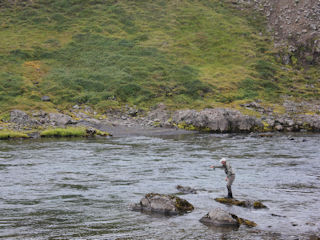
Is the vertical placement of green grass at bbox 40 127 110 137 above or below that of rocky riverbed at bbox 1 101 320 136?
below

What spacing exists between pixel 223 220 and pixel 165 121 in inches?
1876

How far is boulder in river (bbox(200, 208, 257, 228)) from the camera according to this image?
17.6 metres

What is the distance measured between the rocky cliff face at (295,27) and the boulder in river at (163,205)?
83.7 meters

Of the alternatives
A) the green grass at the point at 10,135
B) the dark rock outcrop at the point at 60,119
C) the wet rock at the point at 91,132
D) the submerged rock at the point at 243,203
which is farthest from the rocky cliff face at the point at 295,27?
the submerged rock at the point at 243,203

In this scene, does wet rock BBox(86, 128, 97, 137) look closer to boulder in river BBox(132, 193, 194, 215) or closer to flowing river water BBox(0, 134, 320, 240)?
flowing river water BBox(0, 134, 320, 240)

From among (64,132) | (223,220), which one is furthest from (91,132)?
(223,220)

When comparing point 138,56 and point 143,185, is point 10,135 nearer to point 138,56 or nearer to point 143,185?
point 143,185

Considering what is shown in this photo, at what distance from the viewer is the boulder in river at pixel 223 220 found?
17625 mm

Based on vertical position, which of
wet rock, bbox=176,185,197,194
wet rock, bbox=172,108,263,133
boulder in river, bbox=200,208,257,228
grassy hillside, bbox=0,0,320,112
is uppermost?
grassy hillside, bbox=0,0,320,112

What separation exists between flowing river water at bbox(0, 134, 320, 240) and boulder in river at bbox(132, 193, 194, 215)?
0.63 meters

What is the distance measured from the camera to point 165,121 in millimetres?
65125

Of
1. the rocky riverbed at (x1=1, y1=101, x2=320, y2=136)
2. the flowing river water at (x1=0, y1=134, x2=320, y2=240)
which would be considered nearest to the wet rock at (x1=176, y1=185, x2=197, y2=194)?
the flowing river water at (x1=0, y1=134, x2=320, y2=240)

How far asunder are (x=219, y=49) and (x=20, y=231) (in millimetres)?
88422

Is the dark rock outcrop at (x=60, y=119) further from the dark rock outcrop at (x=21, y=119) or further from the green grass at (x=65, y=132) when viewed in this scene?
the green grass at (x=65, y=132)
